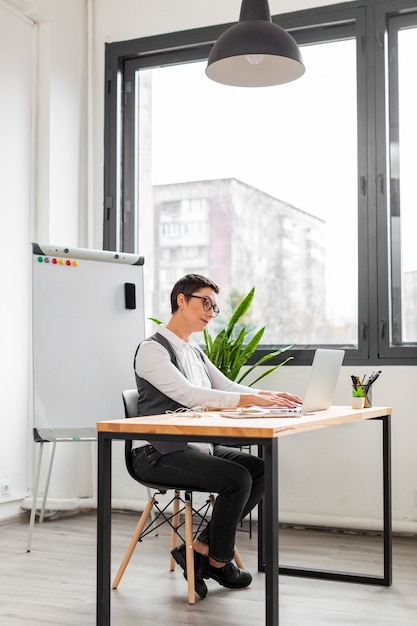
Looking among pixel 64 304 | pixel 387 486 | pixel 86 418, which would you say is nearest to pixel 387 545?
pixel 387 486

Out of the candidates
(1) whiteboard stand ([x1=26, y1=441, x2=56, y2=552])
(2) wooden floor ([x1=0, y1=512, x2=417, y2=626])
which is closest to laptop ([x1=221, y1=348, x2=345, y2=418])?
(2) wooden floor ([x1=0, y1=512, x2=417, y2=626])

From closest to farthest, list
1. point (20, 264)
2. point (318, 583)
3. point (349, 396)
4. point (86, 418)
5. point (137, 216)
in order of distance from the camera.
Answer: point (318, 583) < point (86, 418) < point (349, 396) < point (20, 264) < point (137, 216)

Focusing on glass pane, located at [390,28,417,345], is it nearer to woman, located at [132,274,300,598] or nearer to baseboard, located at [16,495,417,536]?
baseboard, located at [16,495,417,536]

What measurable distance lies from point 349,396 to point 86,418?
140 cm

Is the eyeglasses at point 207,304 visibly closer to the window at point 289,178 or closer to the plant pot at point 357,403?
the plant pot at point 357,403

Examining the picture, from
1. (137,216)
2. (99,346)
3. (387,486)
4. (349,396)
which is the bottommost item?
(387,486)

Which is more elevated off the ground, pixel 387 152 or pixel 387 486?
pixel 387 152

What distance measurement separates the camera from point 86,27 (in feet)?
16.9

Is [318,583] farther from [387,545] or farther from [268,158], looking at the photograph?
[268,158]

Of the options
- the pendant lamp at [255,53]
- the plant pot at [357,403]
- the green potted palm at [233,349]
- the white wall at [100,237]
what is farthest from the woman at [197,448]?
the white wall at [100,237]

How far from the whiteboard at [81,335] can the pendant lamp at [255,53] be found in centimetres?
131

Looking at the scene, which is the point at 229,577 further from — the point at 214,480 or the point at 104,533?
the point at 104,533

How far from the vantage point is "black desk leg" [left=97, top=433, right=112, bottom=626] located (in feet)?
8.12

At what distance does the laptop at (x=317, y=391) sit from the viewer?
9.24ft
